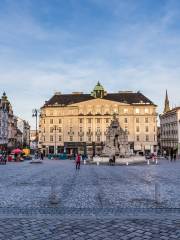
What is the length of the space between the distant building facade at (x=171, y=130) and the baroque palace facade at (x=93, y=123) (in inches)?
243

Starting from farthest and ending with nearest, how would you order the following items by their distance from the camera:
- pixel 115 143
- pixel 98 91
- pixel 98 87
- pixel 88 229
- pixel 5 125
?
pixel 98 87 < pixel 98 91 < pixel 5 125 < pixel 115 143 < pixel 88 229

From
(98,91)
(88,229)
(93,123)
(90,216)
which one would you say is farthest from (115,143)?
(98,91)

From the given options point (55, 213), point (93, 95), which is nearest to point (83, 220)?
point (55, 213)

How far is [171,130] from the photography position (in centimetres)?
10281

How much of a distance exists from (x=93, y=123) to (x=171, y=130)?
2515 cm

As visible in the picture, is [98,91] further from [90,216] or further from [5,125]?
[90,216]

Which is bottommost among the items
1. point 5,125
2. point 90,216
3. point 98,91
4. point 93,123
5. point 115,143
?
point 90,216

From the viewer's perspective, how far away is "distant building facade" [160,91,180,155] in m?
95.4

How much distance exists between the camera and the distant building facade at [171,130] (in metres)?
Result: 95.4

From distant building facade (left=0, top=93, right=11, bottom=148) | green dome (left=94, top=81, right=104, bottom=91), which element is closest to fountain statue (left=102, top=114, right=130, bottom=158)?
distant building facade (left=0, top=93, right=11, bottom=148)

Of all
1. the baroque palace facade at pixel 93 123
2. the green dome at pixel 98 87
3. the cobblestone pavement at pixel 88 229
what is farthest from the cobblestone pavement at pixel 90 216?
the green dome at pixel 98 87

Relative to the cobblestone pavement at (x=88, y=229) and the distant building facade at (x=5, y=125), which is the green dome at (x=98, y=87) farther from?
the cobblestone pavement at (x=88, y=229)

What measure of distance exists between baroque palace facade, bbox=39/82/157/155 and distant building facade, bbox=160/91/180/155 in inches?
243

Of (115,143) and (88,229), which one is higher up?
(115,143)
